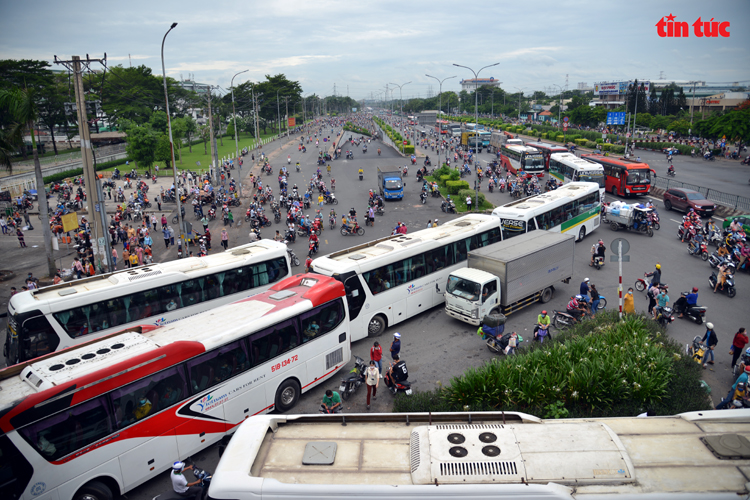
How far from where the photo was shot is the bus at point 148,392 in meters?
→ 7.52

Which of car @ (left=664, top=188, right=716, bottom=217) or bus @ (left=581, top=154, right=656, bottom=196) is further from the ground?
bus @ (left=581, top=154, right=656, bottom=196)

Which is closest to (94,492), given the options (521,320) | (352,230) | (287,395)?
(287,395)

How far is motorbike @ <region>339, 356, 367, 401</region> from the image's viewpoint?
1201 centimetres

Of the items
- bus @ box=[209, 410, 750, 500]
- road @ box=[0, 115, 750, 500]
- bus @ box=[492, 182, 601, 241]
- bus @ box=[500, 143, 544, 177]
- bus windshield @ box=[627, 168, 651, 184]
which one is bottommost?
road @ box=[0, 115, 750, 500]

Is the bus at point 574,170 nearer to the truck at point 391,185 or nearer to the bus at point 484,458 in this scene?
the truck at point 391,185

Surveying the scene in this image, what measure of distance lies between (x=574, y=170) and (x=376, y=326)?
26504 mm

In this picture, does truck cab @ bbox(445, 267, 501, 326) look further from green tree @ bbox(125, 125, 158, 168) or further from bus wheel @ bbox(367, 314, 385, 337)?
green tree @ bbox(125, 125, 158, 168)

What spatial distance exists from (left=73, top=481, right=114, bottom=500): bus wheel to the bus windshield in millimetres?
36728

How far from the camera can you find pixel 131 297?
13.4m

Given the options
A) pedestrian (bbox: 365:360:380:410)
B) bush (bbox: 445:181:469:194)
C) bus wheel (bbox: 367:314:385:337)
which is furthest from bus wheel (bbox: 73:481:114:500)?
bush (bbox: 445:181:469:194)

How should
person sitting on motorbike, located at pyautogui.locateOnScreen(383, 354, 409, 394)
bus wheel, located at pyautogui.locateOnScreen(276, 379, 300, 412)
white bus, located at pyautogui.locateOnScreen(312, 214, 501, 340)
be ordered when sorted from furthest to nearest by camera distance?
white bus, located at pyautogui.locateOnScreen(312, 214, 501, 340), person sitting on motorbike, located at pyautogui.locateOnScreen(383, 354, 409, 394), bus wheel, located at pyautogui.locateOnScreen(276, 379, 300, 412)

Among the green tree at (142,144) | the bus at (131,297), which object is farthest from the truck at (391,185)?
the green tree at (142,144)

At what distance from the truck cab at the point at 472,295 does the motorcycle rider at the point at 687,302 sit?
628cm

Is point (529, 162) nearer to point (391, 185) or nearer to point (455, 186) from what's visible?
point (455, 186)
